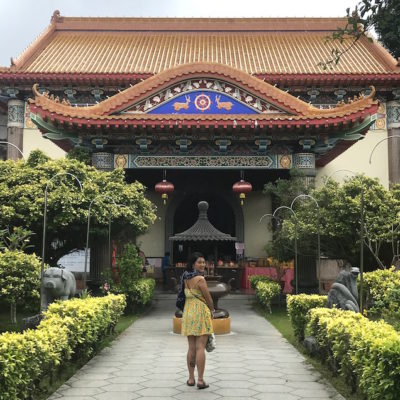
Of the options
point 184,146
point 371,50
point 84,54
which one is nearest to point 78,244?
point 184,146

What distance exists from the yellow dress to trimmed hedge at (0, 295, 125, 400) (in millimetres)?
1419

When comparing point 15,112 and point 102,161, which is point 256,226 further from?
point 15,112

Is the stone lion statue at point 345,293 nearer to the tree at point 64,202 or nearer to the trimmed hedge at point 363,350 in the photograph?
the trimmed hedge at point 363,350

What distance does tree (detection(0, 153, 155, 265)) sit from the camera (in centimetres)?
1191

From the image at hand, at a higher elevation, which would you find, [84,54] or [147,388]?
[84,54]

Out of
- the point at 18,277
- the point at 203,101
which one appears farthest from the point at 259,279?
the point at 18,277

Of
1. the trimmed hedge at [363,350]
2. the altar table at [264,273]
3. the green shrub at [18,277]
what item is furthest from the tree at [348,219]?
the green shrub at [18,277]

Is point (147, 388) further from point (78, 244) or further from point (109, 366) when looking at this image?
point (78, 244)

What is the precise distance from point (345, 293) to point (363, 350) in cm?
284

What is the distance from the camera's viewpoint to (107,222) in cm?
1259

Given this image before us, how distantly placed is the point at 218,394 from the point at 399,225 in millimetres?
7875

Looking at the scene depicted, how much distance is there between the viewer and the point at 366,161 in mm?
19812

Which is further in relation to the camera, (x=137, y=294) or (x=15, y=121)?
(x=15, y=121)

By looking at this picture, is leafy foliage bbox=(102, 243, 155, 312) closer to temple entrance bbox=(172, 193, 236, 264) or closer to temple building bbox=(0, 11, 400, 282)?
temple building bbox=(0, 11, 400, 282)
